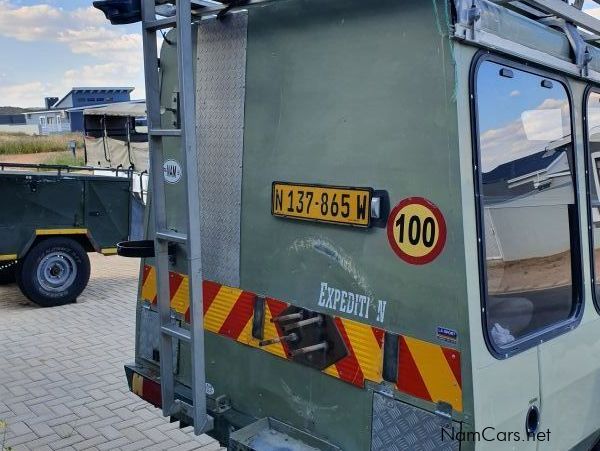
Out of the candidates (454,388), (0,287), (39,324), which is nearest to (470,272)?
(454,388)

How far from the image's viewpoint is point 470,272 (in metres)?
2.07

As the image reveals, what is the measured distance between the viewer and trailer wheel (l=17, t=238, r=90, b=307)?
23.5 feet

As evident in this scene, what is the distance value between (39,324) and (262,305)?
4.98 meters

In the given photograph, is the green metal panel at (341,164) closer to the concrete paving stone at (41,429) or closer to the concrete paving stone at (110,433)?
the concrete paving stone at (110,433)

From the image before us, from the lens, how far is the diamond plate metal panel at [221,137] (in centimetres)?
283

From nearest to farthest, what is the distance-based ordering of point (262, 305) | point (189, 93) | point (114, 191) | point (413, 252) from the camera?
point (413, 252)
point (189, 93)
point (262, 305)
point (114, 191)

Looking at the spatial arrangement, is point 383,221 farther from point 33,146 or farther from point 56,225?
point 33,146

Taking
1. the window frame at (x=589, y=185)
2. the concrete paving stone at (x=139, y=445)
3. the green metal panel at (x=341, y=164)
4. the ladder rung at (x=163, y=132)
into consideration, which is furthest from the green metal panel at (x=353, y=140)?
the concrete paving stone at (x=139, y=445)

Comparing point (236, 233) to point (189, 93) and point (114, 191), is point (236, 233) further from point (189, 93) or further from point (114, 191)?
point (114, 191)

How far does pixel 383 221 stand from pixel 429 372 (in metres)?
0.59

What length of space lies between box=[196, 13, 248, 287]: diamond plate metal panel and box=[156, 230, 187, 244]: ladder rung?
1.12ft

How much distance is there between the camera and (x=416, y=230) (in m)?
2.19

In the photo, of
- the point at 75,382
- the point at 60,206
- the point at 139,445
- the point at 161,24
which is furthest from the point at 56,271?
the point at 161,24

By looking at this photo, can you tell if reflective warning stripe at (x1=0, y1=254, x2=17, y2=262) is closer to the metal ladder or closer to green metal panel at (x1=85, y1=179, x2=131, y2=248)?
green metal panel at (x1=85, y1=179, x2=131, y2=248)
